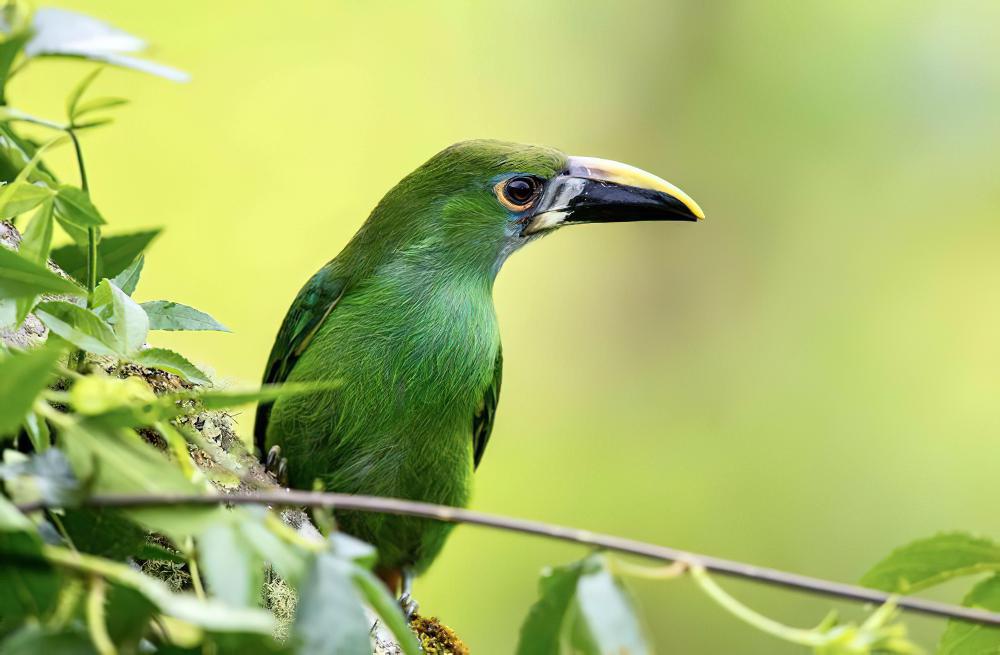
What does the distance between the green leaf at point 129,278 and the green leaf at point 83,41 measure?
65 centimetres

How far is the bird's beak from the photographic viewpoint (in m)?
3.56

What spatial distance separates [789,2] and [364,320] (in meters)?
8.34

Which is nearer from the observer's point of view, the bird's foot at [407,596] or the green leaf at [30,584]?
the green leaf at [30,584]

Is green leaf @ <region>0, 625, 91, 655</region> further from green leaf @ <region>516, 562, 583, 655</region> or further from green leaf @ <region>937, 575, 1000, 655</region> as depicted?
green leaf @ <region>937, 575, 1000, 655</region>

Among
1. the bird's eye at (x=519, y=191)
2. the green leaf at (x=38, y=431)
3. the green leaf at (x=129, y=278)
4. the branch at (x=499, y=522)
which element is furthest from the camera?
the bird's eye at (x=519, y=191)

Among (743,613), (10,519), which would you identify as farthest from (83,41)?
(743,613)

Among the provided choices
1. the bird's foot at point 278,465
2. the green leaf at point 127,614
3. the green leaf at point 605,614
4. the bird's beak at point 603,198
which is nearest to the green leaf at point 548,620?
the green leaf at point 605,614

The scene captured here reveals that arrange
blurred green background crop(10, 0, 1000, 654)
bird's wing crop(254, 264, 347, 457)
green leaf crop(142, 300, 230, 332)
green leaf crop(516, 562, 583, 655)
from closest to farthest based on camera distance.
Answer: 1. green leaf crop(516, 562, 583, 655)
2. green leaf crop(142, 300, 230, 332)
3. bird's wing crop(254, 264, 347, 457)
4. blurred green background crop(10, 0, 1000, 654)

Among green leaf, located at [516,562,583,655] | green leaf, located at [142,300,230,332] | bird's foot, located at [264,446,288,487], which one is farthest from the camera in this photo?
bird's foot, located at [264,446,288,487]

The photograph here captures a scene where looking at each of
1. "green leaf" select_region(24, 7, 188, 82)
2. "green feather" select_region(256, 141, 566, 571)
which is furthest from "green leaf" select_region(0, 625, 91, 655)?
"green feather" select_region(256, 141, 566, 571)

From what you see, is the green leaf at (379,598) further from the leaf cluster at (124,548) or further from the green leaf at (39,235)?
the green leaf at (39,235)

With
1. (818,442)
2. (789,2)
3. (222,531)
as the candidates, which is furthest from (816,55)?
(222,531)

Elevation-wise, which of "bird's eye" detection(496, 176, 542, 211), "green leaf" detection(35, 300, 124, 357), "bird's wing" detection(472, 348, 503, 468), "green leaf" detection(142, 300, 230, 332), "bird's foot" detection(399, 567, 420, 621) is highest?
"bird's eye" detection(496, 176, 542, 211)

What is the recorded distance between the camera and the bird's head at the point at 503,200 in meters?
3.54
